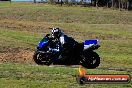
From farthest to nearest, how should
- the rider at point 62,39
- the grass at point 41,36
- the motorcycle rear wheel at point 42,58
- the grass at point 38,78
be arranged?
the motorcycle rear wheel at point 42,58 → the rider at point 62,39 → the grass at point 41,36 → the grass at point 38,78

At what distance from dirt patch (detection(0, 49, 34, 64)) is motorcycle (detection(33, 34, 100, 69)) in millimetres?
2511

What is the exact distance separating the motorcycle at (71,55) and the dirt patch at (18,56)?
2.51 meters

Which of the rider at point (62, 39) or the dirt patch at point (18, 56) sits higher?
the rider at point (62, 39)

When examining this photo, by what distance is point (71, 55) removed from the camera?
17.6m

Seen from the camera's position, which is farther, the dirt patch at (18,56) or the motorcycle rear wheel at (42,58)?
the dirt patch at (18,56)

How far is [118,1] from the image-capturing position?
310ft

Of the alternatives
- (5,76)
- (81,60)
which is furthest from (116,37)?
(5,76)

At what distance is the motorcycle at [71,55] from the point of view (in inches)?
683

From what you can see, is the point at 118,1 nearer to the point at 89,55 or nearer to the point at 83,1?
the point at 83,1

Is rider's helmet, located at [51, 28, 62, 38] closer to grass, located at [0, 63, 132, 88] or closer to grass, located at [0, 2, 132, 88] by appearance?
grass, located at [0, 2, 132, 88]

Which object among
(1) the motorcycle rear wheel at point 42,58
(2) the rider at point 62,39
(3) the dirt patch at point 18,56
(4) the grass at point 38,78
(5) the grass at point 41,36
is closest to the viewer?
(4) the grass at point 38,78

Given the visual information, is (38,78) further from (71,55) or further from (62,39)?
(71,55)

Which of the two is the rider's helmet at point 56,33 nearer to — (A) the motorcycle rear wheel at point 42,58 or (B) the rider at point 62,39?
(B) the rider at point 62,39

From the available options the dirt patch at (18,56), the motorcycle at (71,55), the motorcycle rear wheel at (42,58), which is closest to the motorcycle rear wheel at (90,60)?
the motorcycle at (71,55)
